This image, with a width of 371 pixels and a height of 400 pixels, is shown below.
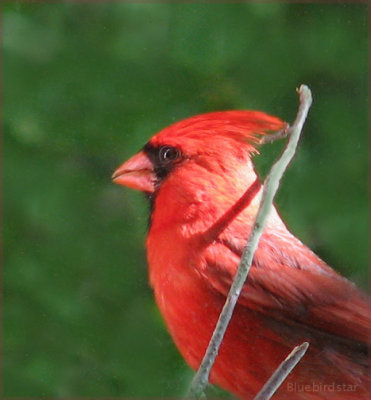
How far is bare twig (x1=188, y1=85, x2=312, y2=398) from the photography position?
1481 millimetres

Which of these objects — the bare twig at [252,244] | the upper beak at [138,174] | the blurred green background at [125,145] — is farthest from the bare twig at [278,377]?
the upper beak at [138,174]

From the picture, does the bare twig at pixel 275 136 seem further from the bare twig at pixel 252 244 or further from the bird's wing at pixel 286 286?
the bird's wing at pixel 286 286

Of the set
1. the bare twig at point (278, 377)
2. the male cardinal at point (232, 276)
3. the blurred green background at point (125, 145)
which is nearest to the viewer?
the bare twig at point (278, 377)

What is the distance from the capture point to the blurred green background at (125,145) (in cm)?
175

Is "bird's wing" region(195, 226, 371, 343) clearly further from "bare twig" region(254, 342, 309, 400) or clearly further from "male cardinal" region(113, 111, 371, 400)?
"bare twig" region(254, 342, 309, 400)

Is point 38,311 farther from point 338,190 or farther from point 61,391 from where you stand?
point 338,190

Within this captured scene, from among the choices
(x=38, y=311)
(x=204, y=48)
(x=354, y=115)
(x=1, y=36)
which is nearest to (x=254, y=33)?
(x=204, y=48)

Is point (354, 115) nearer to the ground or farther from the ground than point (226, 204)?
farther from the ground

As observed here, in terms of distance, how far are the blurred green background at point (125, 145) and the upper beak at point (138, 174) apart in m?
0.03

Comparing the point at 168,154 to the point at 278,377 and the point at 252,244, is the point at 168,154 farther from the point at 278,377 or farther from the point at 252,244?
the point at 278,377

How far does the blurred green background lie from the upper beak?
1.1 inches

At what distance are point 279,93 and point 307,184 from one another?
0.50ft

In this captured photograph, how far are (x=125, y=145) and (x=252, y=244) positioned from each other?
13.2 inches

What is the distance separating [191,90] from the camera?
1771mm
